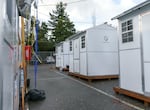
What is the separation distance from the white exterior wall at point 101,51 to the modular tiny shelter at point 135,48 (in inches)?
147

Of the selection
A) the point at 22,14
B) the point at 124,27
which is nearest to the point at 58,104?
the point at 22,14

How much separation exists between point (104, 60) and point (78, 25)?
29.4m

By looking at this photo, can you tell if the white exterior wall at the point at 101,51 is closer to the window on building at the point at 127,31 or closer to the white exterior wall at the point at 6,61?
the window on building at the point at 127,31

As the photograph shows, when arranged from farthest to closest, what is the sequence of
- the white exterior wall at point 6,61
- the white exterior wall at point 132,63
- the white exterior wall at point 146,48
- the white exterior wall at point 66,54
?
1. the white exterior wall at point 66,54
2. the white exterior wall at point 132,63
3. the white exterior wall at point 146,48
4. the white exterior wall at point 6,61

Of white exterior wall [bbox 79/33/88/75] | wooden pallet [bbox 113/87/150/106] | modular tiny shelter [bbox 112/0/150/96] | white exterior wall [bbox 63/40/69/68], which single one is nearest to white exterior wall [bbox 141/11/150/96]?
modular tiny shelter [bbox 112/0/150/96]

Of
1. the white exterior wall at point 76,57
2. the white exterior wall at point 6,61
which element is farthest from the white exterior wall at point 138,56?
the white exterior wall at point 76,57

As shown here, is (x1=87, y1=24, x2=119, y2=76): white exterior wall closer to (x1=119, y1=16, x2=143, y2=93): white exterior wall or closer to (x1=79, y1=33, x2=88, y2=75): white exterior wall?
(x1=79, y1=33, x2=88, y2=75): white exterior wall

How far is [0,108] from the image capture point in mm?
1286

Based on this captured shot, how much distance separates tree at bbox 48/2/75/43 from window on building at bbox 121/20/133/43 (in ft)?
99.2

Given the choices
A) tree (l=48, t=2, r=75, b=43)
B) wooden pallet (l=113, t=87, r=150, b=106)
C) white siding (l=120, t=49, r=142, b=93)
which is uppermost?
tree (l=48, t=2, r=75, b=43)

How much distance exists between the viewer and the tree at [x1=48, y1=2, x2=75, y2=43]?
37.1m

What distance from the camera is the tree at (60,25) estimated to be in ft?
122

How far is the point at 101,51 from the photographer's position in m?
10.5

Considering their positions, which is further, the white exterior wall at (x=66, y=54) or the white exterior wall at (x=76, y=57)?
the white exterior wall at (x=66, y=54)
